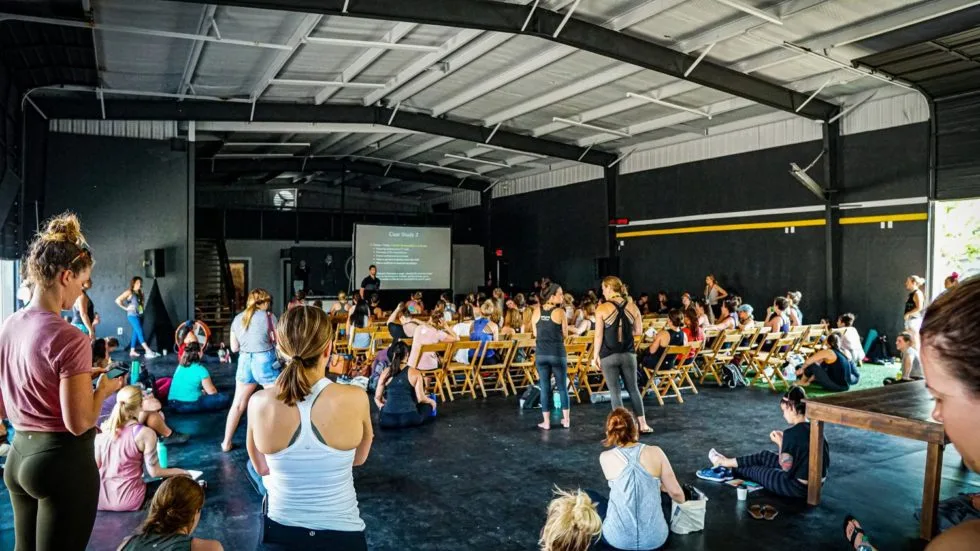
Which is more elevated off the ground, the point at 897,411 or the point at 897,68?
the point at 897,68

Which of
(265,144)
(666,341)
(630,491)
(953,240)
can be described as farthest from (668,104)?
(630,491)

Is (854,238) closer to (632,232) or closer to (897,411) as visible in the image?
(632,232)

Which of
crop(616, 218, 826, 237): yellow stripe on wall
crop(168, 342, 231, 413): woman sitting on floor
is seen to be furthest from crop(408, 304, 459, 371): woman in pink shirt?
crop(616, 218, 826, 237): yellow stripe on wall

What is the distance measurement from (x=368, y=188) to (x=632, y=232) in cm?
1174

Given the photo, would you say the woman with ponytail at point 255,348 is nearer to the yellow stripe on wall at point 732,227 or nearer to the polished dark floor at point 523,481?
the polished dark floor at point 523,481

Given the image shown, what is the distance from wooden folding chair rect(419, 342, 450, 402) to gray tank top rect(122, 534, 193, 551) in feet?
17.9

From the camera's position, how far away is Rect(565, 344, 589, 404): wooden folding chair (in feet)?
27.6

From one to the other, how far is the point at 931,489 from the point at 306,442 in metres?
3.79

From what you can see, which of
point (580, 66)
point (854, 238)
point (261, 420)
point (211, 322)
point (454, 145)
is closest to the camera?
point (261, 420)

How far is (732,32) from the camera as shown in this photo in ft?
30.6

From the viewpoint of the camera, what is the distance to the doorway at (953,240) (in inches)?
437

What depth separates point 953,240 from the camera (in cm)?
1138

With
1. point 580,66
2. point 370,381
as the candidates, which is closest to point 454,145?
point 580,66

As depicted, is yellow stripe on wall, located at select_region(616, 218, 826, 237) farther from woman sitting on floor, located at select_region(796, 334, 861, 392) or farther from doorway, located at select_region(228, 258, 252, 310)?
doorway, located at select_region(228, 258, 252, 310)
